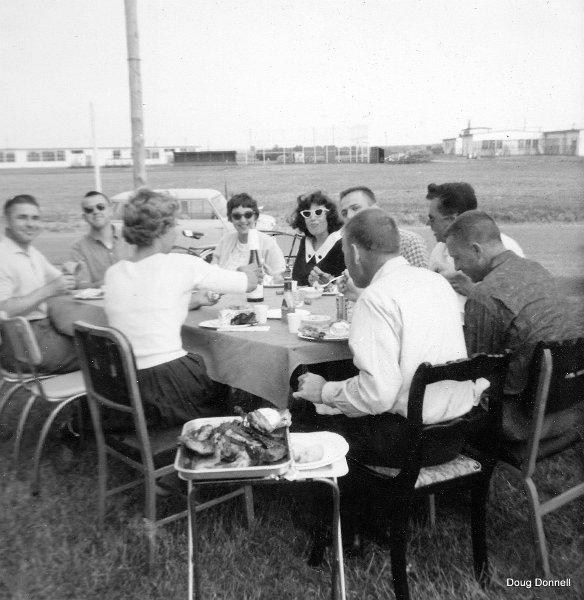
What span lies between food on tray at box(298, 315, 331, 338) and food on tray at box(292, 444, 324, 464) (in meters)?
0.79

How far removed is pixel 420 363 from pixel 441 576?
1.01 meters

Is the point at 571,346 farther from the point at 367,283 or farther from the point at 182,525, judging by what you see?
the point at 182,525

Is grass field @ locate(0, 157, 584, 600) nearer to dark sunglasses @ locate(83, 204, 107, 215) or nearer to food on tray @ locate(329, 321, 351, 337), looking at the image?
food on tray @ locate(329, 321, 351, 337)

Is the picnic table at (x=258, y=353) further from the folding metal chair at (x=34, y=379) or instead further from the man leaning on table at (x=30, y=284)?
the man leaning on table at (x=30, y=284)

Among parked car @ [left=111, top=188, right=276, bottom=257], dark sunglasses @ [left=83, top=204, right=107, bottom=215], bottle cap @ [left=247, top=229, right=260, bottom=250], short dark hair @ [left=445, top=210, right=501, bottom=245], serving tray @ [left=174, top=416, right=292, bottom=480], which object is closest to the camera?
serving tray @ [left=174, top=416, right=292, bottom=480]

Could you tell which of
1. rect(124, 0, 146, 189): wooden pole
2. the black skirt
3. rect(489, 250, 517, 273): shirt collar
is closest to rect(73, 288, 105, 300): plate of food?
the black skirt

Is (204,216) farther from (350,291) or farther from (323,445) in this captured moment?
(323,445)

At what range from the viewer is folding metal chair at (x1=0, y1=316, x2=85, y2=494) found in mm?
3238

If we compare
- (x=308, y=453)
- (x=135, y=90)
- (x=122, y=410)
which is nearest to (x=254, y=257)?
(x=122, y=410)

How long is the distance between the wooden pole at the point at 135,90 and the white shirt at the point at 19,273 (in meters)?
3.45

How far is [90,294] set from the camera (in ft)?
13.8

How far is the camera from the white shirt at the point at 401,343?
215 cm

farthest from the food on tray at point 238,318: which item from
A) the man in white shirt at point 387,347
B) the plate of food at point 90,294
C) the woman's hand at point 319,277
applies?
the woman's hand at point 319,277

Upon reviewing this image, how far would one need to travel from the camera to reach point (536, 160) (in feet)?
120
